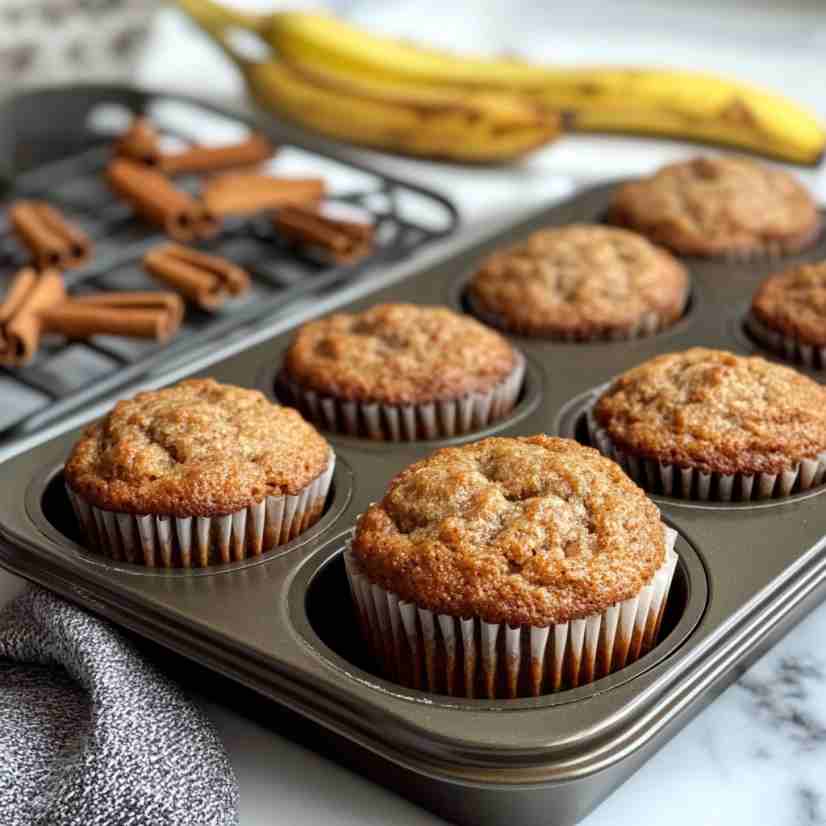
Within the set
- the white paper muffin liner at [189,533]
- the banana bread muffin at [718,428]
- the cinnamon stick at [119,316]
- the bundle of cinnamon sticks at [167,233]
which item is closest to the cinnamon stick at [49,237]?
the bundle of cinnamon sticks at [167,233]

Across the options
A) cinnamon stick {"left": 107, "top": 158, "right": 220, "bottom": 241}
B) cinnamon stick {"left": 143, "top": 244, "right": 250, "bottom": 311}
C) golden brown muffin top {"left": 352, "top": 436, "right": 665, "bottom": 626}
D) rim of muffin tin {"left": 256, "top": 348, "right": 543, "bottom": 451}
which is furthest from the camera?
cinnamon stick {"left": 107, "top": 158, "right": 220, "bottom": 241}

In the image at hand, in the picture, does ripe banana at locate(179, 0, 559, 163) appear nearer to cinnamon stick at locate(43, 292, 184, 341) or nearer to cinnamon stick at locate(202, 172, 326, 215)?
cinnamon stick at locate(202, 172, 326, 215)

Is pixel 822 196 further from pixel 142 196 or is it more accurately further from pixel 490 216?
pixel 142 196

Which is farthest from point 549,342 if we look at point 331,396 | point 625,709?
point 625,709

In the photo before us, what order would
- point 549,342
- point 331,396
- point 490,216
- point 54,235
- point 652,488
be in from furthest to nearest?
1. point 490,216
2. point 54,235
3. point 549,342
4. point 331,396
5. point 652,488

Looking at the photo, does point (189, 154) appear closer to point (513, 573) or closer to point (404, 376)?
point (404, 376)

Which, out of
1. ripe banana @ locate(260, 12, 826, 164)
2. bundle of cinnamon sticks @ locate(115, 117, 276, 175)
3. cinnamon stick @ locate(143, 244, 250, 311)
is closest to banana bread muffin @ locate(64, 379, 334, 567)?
cinnamon stick @ locate(143, 244, 250, 311)

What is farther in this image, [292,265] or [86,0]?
[86,0]

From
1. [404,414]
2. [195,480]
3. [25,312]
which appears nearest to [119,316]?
[25,312]
